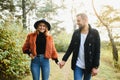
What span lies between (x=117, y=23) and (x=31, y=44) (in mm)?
13724

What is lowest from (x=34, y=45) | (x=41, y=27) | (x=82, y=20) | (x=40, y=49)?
(x=40, y=49)

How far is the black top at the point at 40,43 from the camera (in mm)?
6570

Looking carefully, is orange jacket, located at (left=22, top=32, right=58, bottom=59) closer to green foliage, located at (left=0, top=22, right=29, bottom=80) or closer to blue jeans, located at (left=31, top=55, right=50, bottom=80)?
blue jeans, located at (left=31, top=55, right=50, bottom=80)

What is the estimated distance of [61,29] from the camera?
3906 centimetres

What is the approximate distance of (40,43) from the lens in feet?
21.7

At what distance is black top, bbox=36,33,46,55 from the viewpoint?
→ 657 centimetres

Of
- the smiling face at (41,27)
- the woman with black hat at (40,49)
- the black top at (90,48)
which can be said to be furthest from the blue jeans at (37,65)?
the black top at (90,48)

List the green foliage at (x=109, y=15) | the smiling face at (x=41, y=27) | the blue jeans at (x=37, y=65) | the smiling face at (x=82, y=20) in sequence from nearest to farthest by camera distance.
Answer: the smiling face at (x=82, y=20) < the blue jeans at (x=37, y=65) < the smiling face at (x=41, y=27) < the green foliage at (x=109, y=15)

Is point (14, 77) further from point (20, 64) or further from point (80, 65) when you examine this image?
point (80, 65)

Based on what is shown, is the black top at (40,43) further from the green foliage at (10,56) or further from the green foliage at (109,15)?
the green foliage at (109,15)

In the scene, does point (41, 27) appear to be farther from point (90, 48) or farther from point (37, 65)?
point (90, 48)

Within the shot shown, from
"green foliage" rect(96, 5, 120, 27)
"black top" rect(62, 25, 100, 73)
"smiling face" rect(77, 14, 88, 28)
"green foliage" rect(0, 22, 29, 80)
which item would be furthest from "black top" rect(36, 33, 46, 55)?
"green foliage" rect(96, 5, 120, 27)

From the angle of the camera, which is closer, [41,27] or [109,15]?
[41,27]

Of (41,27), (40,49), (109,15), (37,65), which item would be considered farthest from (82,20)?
(109,15)
